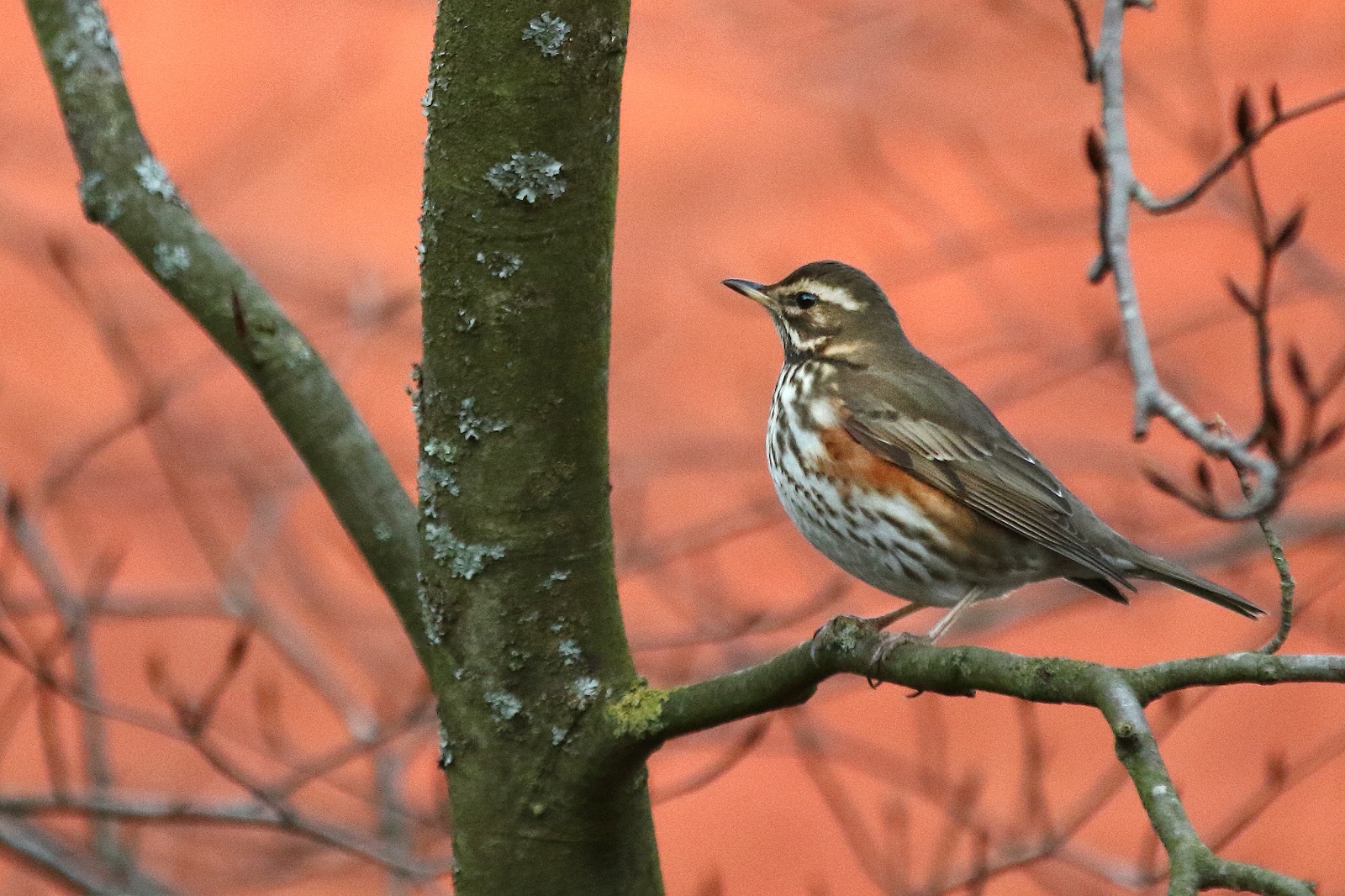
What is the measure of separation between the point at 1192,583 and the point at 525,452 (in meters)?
1.76

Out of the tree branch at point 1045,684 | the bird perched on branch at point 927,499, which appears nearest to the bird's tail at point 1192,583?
the bird perched on branch at point 927,499

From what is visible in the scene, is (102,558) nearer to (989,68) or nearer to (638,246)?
(638,246)

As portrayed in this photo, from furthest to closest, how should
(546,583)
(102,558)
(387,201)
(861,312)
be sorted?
(387,201)
(861,312)
(102,558)
(546,583)

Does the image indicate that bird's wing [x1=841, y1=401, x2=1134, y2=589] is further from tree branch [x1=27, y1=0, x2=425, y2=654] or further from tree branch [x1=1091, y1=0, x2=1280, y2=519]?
tree branch [x1=27, y1=0, x2=425, y2=654]

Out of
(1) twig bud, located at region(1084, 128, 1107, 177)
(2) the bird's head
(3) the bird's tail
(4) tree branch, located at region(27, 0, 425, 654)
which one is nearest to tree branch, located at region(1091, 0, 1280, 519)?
(1) twig bud, located at region(1084, 128, 1107, 177)

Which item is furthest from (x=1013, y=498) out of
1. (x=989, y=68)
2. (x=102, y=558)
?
(x=989, y=68)

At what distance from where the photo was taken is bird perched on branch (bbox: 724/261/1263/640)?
3.43 metres

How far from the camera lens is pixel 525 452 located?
2307mm

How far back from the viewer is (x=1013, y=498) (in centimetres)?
357

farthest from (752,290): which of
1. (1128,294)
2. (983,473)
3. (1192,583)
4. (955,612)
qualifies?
(1128,294)

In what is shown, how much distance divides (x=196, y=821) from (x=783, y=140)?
4375 millimetres

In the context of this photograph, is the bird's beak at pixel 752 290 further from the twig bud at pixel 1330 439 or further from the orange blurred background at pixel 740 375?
the twig bud at pixel 1330 439

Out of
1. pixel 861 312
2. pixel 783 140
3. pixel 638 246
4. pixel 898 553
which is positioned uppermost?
pixel 783 140

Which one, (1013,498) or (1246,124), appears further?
(1013,498)
